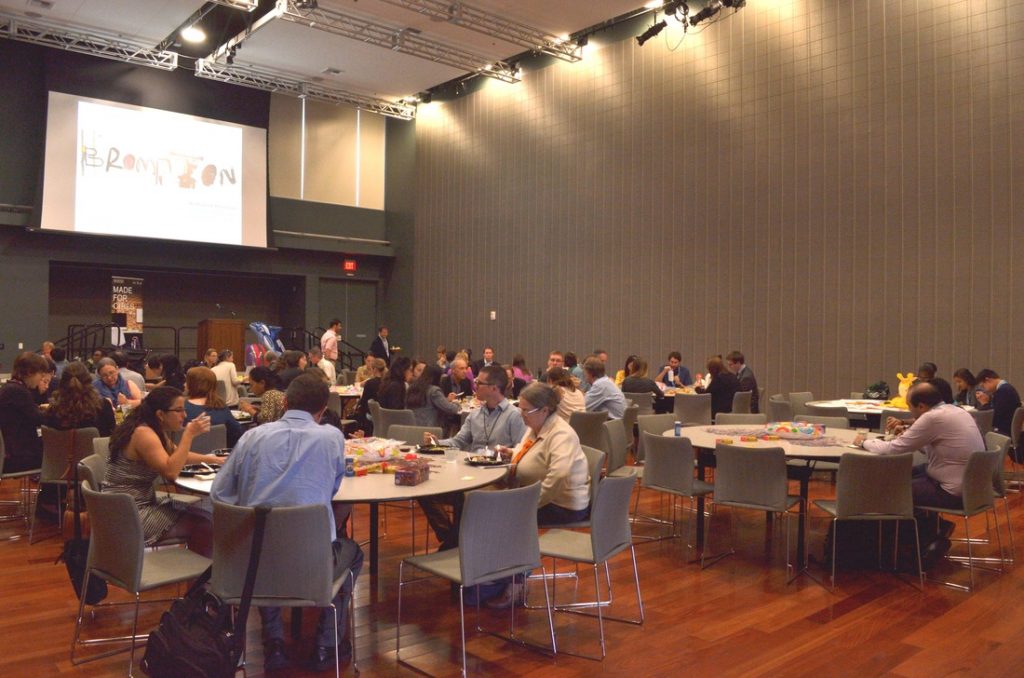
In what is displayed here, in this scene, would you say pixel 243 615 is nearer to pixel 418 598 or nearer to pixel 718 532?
pixel 418 598

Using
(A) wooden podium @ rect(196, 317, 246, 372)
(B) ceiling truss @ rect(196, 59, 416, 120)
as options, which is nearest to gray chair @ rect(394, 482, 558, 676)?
(B) ceiling truss @ rect(196, 59, 416, 120)

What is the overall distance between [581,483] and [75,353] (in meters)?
14.6

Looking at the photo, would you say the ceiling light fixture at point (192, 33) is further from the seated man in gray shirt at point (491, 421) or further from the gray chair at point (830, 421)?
the gray chair at point (830, 421)

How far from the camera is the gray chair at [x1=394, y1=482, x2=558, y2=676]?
336cm

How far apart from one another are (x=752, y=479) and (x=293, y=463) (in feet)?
9.91

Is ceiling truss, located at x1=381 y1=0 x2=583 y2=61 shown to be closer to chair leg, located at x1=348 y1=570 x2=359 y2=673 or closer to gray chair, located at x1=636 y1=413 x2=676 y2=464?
gray chair, located at x1=636 y1=413 x2=676 y2=464

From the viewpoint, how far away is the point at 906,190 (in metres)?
10.3

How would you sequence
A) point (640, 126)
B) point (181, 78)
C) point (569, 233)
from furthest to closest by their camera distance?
point (181, 78)
point (569, 233)
point (640, 126)

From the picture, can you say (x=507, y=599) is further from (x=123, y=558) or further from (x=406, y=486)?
(x=123, y=558)

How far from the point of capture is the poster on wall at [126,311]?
1603 centimetres

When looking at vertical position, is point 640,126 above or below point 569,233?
above

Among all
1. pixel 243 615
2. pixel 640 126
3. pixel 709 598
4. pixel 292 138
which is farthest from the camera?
pixel 292 138

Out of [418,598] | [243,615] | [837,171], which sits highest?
[837,171]

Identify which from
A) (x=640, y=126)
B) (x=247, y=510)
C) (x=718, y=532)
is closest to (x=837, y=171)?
(x=640, y=126)
